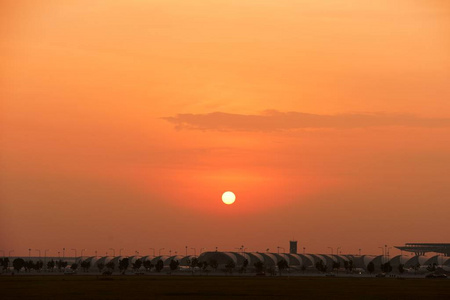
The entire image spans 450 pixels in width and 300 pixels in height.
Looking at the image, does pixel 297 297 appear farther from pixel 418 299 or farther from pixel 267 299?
pixel 418 299

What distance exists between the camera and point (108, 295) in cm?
9888

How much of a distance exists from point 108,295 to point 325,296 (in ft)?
89.8

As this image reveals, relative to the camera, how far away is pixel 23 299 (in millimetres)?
91750

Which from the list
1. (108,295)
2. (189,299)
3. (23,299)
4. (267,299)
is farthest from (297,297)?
(23,299)

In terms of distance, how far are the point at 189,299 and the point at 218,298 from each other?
371 centimetres

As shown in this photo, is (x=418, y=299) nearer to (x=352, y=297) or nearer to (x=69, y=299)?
(x=352, y=297)

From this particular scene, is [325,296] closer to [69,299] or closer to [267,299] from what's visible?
[267,299]

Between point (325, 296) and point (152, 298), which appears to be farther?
point (325, 296)

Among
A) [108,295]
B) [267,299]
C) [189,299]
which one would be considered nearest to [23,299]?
[108,295]

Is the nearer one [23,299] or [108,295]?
[23,299]

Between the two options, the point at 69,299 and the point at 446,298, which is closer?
the point at 69,299

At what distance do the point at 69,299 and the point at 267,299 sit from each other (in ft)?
77.1

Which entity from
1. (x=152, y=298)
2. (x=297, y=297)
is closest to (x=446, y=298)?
(x=297, y=297)

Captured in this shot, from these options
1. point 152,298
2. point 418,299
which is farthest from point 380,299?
point 152,298
